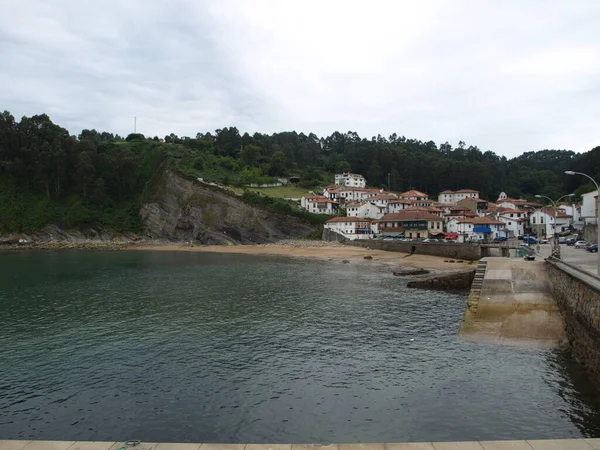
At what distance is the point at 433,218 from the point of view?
92.1 meters

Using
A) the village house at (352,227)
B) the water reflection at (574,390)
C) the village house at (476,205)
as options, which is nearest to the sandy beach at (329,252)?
the village house at (352,227)

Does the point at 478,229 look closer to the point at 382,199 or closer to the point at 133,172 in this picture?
the point at 382,199

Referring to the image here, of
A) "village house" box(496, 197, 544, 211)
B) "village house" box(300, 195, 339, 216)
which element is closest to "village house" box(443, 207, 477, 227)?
"village house" box(496, 197, 544, 211)

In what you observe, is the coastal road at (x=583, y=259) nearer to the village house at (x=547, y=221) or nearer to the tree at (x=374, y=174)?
the village house at (x=547, y=221)

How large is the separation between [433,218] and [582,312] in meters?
71.4

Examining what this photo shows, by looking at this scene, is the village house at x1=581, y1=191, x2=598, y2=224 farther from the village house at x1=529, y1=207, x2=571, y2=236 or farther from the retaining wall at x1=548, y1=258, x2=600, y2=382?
the retaining wall at x1=548, y1=258, x2=600, y2=382

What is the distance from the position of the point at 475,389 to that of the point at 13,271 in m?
64.1

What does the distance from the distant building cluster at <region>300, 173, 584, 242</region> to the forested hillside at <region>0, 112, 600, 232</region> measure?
27385 mm

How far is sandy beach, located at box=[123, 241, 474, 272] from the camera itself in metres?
61.3

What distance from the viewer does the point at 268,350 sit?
2291cm

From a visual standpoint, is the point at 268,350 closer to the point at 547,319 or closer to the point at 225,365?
the point at 225,365

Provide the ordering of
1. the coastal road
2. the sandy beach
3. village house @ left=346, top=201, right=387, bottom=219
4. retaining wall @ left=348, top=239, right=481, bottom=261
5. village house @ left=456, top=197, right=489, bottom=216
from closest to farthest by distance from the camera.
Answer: the coastal road < the sandy beach < retaining wall @ left=348, top=239, right=481, bottom=261 < village house @ left=346, top=201, right=387, bottom=219 < village house @ left=456, top=197, right=489, bottom=216

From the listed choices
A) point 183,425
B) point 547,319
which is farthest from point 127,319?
point 547,319

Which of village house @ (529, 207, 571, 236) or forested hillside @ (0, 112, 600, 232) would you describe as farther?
forested hillside @ (0, 112, 600, 232)
